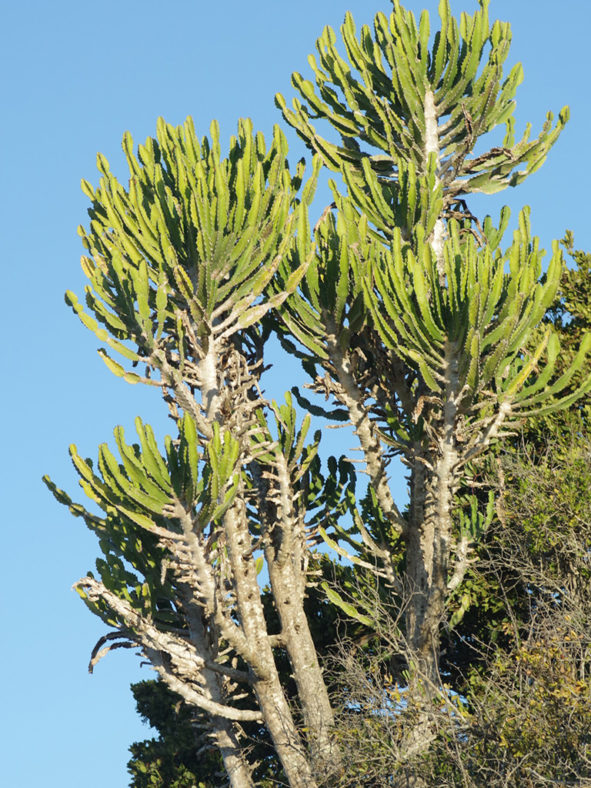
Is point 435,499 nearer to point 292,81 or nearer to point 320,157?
point 320,157

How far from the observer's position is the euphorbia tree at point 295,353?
33.8 ft

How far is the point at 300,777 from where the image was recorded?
36.3 feet

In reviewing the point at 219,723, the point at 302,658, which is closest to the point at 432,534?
the point at 302,658

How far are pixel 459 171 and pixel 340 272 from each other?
253 centimetres

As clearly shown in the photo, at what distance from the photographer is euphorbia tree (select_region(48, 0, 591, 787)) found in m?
10.3

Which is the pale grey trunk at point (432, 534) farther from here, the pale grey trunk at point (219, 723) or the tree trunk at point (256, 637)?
the pale grey trunk at point (219, 723)

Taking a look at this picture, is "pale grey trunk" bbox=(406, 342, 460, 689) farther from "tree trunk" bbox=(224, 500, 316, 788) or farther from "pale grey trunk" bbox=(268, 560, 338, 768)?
"tree trunk" bbox=(224, 500, 316, 788)

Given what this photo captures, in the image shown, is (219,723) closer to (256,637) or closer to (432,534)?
(256,637)

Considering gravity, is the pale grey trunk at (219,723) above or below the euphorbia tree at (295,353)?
below

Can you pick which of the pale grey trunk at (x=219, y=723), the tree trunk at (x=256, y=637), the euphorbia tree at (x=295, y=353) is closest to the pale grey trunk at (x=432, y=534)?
the euphorbia tree at (x=295, y=353)

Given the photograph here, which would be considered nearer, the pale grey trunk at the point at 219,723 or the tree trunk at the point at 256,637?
the tree trunk at the point at 256,637

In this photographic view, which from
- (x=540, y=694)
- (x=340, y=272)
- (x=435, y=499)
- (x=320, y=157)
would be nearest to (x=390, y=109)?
(x=320, y=157)

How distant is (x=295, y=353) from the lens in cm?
1226

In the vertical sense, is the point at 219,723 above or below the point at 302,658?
below
